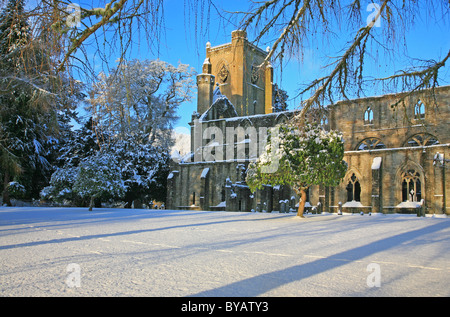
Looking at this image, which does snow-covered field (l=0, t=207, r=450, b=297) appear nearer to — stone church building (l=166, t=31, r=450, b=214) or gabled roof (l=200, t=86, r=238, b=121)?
stone church building (l=166, t=31, r=450, b=214)

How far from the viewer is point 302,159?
583 inches

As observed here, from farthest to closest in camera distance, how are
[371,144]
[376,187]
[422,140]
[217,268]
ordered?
1. [371,144]
2. [422,140]
3. [376,187]
4. [217,268]

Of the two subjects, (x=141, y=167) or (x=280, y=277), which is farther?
(x=141, y=167)

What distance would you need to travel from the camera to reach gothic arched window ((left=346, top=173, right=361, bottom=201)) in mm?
26766

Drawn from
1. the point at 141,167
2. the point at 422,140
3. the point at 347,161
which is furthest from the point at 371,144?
the point at 141,167

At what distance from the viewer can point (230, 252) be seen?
5.82m

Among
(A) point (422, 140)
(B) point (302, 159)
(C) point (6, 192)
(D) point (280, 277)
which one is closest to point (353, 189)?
(A) point (422, 140)

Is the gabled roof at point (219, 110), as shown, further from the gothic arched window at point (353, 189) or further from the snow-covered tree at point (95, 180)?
the snow-covered tree at point (95, 180)

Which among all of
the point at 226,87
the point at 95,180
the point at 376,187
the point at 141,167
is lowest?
the point at 376,187

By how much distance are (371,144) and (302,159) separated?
18482mm

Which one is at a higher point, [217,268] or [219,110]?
[219,110]

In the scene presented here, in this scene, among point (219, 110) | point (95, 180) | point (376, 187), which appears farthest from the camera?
point (219, 110)

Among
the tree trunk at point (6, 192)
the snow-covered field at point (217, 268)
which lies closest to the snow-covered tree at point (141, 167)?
the tree trunk at point (6, 192)

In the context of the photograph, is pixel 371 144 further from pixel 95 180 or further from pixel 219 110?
pixel 95 180
